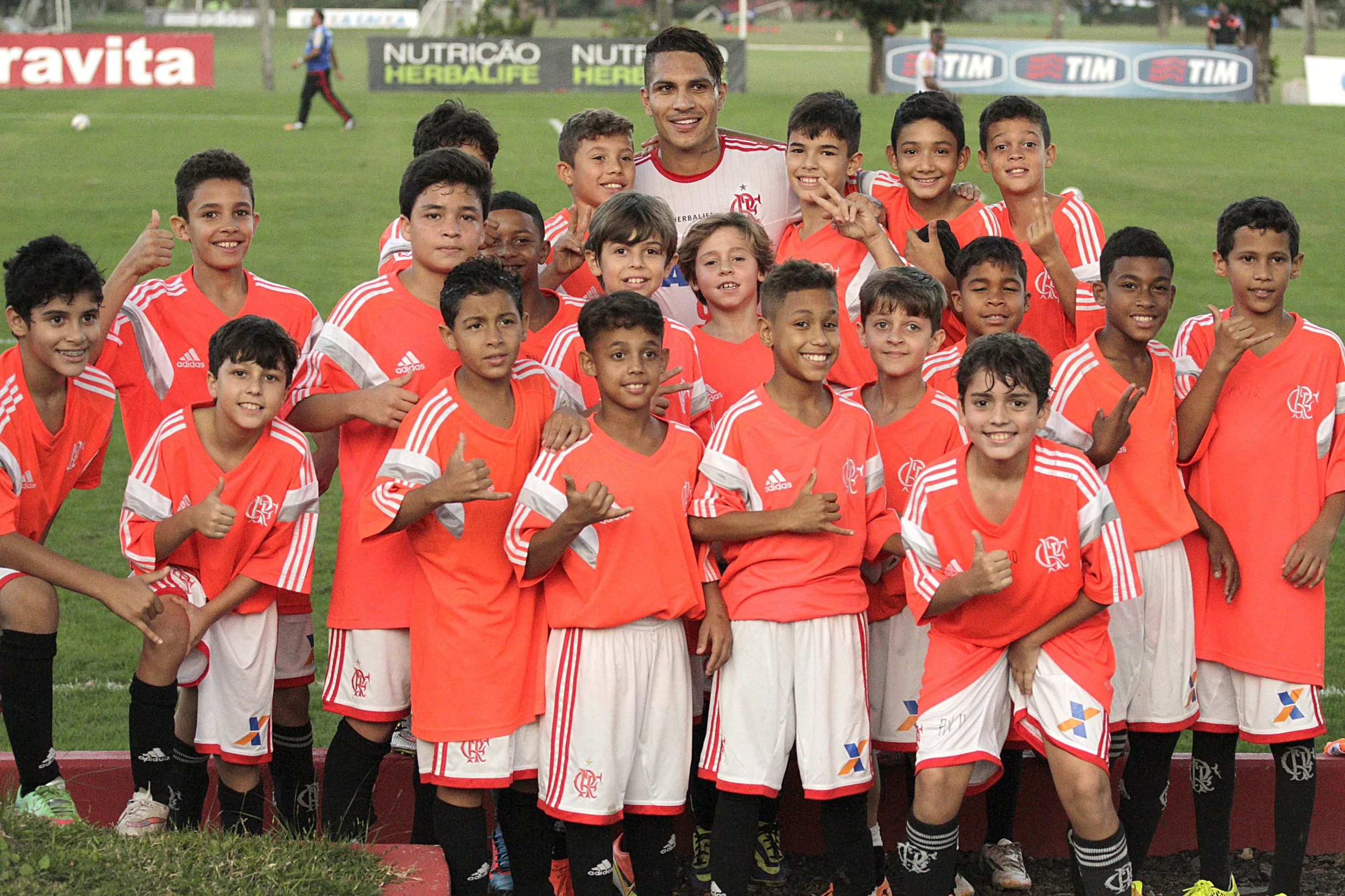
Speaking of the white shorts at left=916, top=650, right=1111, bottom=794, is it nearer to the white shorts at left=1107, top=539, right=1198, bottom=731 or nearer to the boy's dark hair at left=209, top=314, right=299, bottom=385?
the white shorts at left=1107, top=539, right=1198, bottom=731

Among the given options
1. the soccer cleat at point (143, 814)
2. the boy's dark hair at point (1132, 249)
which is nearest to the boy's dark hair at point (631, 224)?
the boy's dark hair at point (1132, 249)

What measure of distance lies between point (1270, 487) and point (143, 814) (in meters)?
3.28

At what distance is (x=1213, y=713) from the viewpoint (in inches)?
165

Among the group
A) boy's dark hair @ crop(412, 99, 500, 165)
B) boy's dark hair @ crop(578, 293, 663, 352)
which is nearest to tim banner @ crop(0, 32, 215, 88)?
boy's dark hair @ crop(412, 99, 500, 165)

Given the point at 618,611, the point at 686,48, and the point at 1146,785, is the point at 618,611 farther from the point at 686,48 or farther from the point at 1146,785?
the point at 686,48

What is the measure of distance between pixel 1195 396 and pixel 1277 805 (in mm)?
1192

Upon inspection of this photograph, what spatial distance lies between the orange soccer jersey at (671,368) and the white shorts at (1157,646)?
132 cm

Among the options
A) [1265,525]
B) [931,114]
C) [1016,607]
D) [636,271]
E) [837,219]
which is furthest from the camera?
[931,114]

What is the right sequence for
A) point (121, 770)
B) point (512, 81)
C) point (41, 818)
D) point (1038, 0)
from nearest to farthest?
point (41, 818)
point (121, 770)
point (512, 81)
point (1038, 0)

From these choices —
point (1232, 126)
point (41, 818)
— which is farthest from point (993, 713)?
point (1232, 126)

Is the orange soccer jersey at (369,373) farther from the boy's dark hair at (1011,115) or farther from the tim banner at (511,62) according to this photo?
the tim banner at (511,62)

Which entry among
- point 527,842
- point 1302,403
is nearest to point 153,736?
point 527,842

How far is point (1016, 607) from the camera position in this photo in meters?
3.79

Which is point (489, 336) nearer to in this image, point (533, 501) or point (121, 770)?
point (533, 501)
